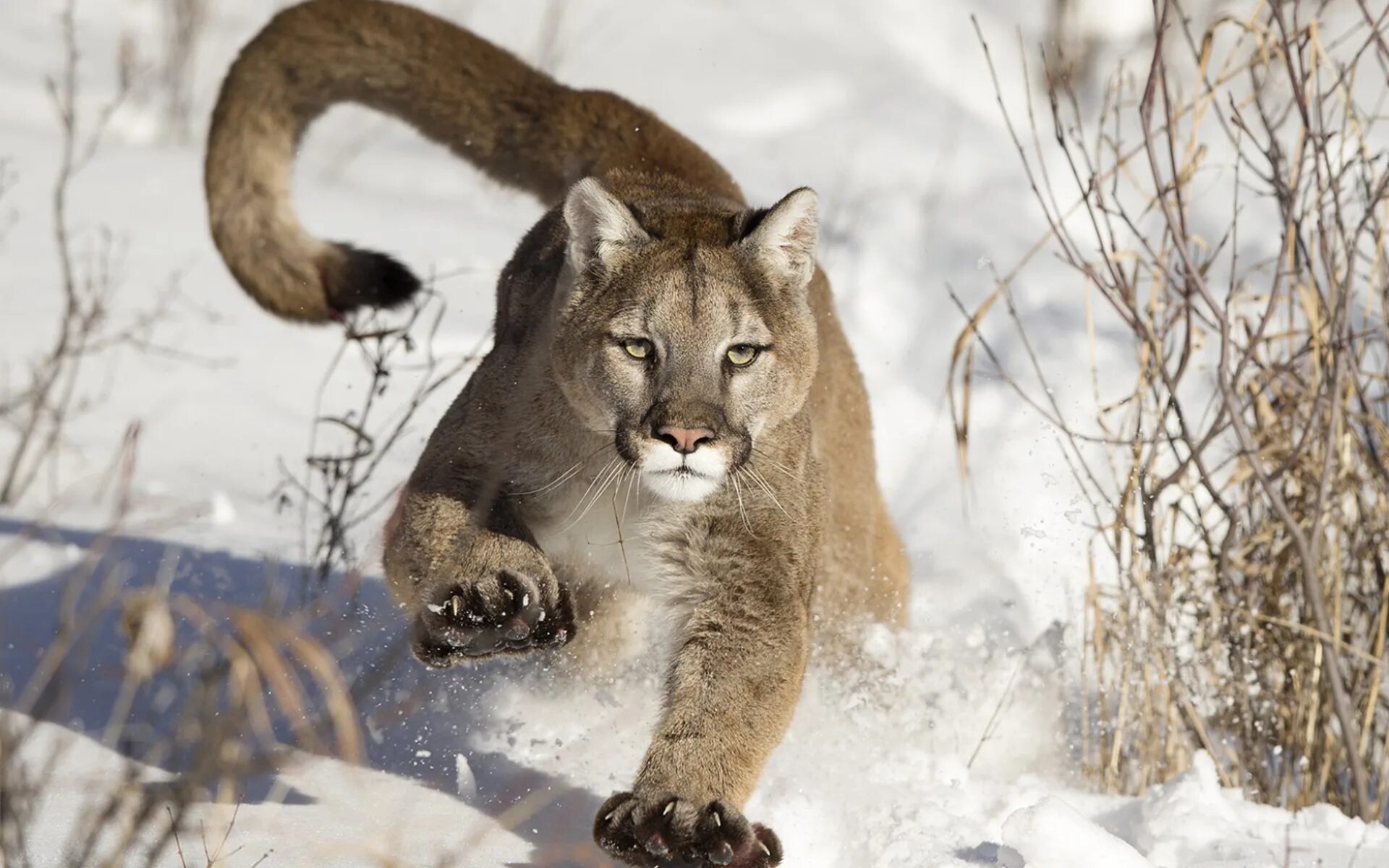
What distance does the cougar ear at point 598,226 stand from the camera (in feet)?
11.4

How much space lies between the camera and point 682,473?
3213mm

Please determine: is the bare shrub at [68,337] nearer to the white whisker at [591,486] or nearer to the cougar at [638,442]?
the cougar at [638,442]

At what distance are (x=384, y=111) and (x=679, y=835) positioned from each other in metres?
2.51

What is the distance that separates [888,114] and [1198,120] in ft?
22.8

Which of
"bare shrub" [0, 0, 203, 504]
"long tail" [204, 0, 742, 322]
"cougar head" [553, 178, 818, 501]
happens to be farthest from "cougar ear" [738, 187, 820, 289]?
Result: "bare shrub" [0, 0, 203, 504]

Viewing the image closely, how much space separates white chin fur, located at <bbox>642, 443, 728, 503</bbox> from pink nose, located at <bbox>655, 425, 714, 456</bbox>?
0.01m

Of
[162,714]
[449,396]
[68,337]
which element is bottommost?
[162,714]

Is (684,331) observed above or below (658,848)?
above

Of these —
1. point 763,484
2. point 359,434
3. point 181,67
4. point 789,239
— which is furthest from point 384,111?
point 181,67

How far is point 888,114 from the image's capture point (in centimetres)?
1074

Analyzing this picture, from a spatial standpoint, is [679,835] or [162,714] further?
[162,714]

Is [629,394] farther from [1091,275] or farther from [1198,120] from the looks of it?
[1198,120]

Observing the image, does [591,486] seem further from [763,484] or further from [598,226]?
[598,226]

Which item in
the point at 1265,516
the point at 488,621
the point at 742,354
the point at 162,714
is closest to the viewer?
the point at 488,621
